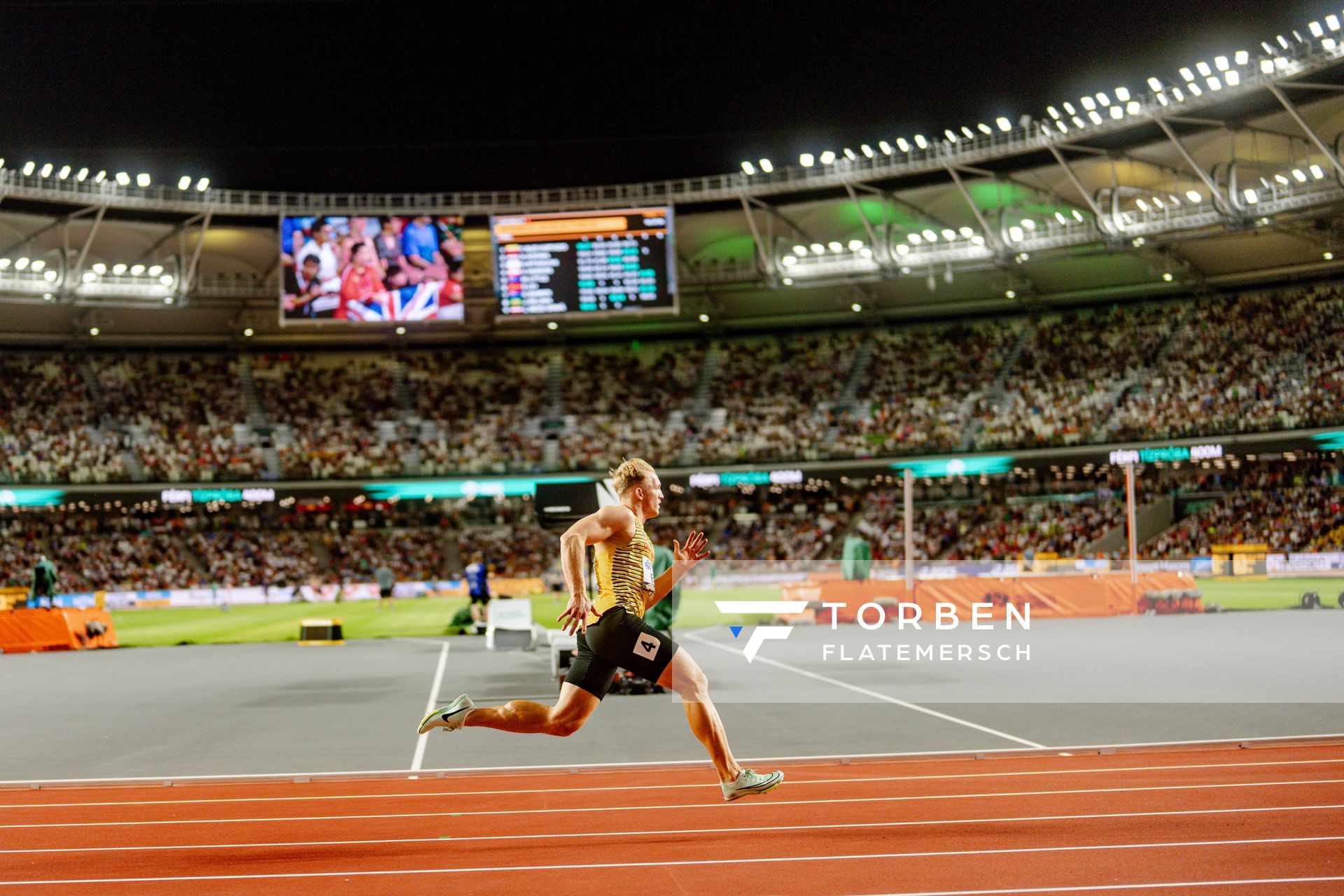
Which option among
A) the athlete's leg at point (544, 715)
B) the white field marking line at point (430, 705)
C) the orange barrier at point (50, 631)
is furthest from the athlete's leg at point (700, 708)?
the orange barrier at point (50, 631)

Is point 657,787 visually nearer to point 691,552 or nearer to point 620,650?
point 691,552

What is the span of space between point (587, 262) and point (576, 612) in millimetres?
38038

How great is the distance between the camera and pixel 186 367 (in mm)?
56469

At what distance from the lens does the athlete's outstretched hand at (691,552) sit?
7.45 meters

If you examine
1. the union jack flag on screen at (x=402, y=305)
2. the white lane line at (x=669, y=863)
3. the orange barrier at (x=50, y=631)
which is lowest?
the orange barrier at (x=50, y=631)

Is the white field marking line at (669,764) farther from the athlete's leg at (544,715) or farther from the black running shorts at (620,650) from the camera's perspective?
the black running shorts at (620,650)

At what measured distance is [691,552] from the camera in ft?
25.0

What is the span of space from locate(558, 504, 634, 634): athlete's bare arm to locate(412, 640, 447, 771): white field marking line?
147 cm

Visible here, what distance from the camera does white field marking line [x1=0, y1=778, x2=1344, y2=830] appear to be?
8242 mm

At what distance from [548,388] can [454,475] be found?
7.24 meters

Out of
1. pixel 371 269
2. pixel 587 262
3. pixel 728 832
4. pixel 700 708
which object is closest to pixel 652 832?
pixel 728 832

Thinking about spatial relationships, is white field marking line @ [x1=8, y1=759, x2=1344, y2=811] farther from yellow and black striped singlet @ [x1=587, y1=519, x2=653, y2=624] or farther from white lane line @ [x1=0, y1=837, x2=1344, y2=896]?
yellow and black striped singlet @ [x1=587, y1=519, x2=653, y2=624]

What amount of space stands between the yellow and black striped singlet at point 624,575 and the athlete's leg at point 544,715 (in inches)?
19.9

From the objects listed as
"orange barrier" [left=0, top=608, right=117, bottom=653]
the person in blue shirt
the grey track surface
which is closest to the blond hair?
the grey track surface
